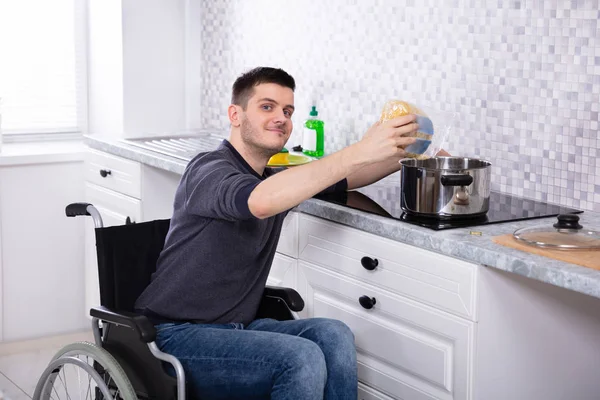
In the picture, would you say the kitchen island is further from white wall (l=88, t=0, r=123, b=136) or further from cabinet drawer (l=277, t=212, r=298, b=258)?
white wall (l=88, t=0, r=123, b=136)

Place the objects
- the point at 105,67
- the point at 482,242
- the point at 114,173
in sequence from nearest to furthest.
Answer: the point at 482,242 < the point at 114,173 < the point at 105,67

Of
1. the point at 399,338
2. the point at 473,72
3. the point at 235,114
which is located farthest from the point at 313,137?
the point at 399,338

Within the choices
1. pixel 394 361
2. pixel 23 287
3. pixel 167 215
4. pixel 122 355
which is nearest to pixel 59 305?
pixel 23 287

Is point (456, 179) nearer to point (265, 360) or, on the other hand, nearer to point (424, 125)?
point (424, 125)

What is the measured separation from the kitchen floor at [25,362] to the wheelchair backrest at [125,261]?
1137mm

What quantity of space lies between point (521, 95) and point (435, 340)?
0.78 metres

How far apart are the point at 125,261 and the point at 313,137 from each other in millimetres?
1066

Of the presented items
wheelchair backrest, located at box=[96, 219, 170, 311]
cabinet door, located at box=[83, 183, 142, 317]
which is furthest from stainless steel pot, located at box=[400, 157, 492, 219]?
cabinet door, located at box=[83, 183, 142, 317]

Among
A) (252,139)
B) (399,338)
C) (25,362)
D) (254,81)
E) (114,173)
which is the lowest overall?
(25,362)

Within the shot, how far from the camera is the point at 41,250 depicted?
3.79 metres

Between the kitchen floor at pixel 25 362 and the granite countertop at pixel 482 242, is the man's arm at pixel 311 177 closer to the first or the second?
the granite countertop at pixel 482 242

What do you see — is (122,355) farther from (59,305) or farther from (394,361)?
(59,305)

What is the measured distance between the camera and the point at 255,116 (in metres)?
2.23

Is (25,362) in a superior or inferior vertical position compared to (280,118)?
inferior
